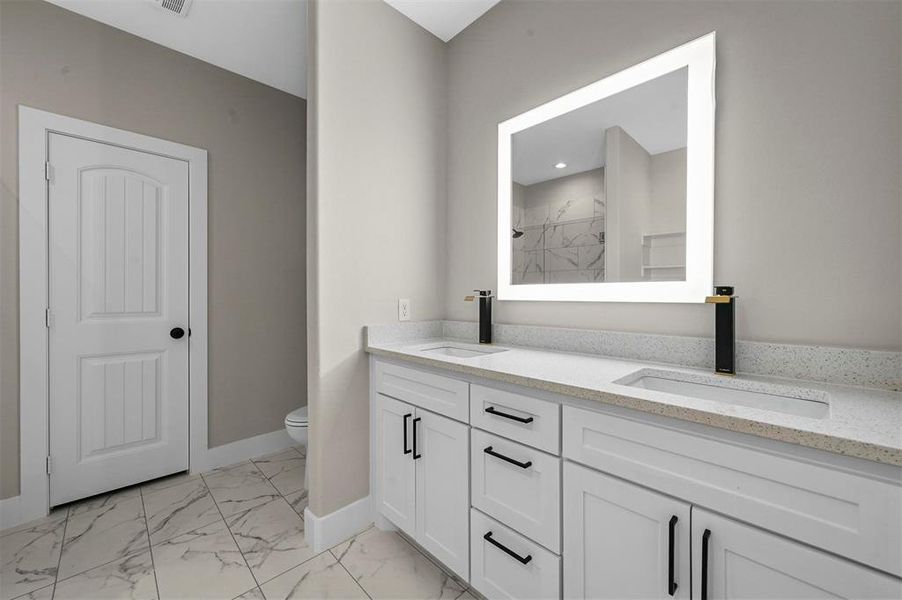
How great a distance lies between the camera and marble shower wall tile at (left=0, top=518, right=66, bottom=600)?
59.3 inches

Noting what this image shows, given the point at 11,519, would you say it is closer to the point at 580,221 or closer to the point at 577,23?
the point at 580,221

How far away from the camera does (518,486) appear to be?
1214 millimetres

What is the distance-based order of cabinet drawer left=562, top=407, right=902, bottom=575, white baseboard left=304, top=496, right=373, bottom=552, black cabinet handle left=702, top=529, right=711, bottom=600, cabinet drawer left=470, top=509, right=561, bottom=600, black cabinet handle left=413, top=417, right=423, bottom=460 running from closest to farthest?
1. cabinet drawer left=562, top=407, right=902, bottom=575
2. black cabinet handle left=702, top=529, right=711, bottom=600
3. cabinet drawer left=470, top=509, right=561, bottom=600
4. black cabinet handle left=413, top=417, right=423, bottom=460
5. white baseboard left=304, top=496, right=373, bottom=552

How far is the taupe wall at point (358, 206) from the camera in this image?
1.73 meters

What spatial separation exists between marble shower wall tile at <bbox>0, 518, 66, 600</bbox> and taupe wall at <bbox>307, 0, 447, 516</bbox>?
1.05 m

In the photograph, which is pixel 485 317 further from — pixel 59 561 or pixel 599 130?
pixel 59 561

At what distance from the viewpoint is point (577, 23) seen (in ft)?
5.57

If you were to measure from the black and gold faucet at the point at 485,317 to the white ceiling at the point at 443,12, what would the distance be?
4.94 feet

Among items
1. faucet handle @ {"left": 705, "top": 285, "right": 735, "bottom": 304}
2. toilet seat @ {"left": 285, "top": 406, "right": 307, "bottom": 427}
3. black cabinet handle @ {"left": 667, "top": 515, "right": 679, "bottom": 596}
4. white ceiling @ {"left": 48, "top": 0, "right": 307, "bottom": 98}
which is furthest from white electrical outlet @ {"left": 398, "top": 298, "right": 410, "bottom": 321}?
white ceiling @ {"left": 48, "top": 0, "right": 307, "bottom": 98}

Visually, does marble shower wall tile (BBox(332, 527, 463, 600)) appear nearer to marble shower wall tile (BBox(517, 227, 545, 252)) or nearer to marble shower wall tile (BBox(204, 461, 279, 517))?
marble shower wall tile (BBox(204, 461, 279, 517))

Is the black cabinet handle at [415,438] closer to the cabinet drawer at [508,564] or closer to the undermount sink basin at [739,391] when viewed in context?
the cabinet drawer at [508,564]

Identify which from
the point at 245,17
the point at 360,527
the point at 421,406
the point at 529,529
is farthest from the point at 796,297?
the point at 245,17

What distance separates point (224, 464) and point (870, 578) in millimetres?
2970

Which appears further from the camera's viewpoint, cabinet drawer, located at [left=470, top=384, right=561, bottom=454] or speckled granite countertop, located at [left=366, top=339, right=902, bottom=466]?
cabinet drawer, located at [left=470, top=384, right=561, bottom=454]
